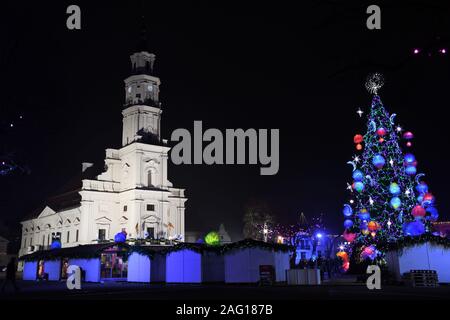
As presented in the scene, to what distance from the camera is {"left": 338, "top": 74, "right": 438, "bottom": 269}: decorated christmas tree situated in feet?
93.3

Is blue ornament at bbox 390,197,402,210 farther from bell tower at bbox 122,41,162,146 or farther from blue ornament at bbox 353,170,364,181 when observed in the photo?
bell tower at bbox 122,41,162,146

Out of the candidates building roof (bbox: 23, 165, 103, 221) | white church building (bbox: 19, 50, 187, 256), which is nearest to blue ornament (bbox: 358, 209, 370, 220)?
white church building (bbox: 19, 50, 187, 256)

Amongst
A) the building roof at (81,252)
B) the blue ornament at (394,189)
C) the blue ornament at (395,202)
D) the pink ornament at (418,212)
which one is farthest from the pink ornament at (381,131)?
the building roof at (81,252)

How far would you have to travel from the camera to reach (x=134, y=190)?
6084 cm

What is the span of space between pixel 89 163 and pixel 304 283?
2225 inches

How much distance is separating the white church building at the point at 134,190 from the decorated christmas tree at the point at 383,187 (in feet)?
115

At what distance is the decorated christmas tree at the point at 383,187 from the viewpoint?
93.3ft

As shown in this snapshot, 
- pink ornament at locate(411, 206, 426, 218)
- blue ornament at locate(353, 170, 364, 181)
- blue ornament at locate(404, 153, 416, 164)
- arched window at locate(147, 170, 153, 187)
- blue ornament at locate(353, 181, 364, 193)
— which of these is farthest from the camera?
arched window at locate(147, 170, 153, 187)

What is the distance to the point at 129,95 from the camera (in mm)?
65750

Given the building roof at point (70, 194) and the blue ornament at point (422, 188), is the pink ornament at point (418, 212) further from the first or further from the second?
the building roof at point (70, 194)

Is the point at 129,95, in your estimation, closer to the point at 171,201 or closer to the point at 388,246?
the point at 171,201

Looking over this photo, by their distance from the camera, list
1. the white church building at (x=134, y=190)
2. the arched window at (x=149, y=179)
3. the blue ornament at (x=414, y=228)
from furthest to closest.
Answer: the arched window at (x=149, y=179) → the white church building at (x=134, y=190) → the blue ornament at (x=414, y=228)

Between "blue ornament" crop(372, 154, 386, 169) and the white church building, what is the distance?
1456 inches
